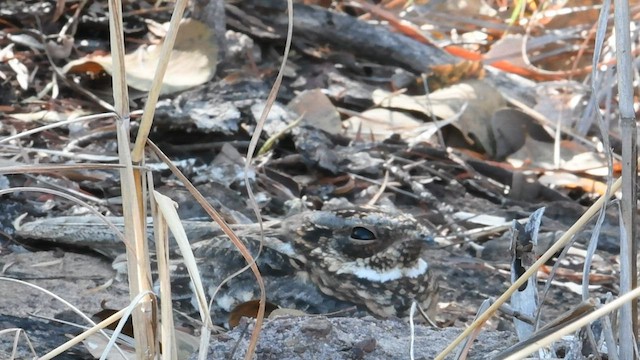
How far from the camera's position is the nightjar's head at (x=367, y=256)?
112 inches

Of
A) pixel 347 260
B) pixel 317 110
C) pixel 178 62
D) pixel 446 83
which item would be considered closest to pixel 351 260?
pixel 347 260

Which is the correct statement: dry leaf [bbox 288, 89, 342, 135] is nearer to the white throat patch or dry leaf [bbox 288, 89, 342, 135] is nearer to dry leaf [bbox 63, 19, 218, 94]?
dry leaf [bbox 63, 19, 218, 94]

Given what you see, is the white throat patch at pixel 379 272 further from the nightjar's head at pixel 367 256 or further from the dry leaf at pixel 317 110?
the dry leaf at pixel 317 110

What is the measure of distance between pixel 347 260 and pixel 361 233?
4.0 inches

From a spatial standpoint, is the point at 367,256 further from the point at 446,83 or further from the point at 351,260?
the point at 446,83

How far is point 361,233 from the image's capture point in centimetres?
285

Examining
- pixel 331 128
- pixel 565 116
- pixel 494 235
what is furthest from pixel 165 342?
pixel 565 116

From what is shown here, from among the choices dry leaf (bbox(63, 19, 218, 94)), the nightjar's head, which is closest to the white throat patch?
the nightjar's head

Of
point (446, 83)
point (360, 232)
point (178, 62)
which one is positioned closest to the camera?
point (360, 232)

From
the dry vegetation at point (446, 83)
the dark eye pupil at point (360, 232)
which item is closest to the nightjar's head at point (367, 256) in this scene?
the dark eye pupil at point (360, 232)

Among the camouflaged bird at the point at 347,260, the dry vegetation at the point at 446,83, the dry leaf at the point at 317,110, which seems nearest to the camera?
the camouflaged bird at the point at 347,260

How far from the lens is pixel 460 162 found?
3.84 meters

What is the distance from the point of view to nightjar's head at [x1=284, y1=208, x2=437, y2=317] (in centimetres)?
285

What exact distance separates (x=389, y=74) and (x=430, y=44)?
0.26 metres
